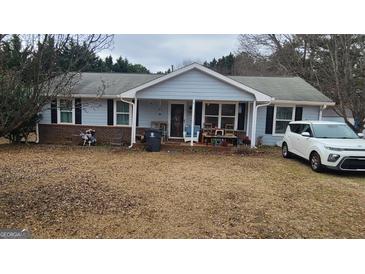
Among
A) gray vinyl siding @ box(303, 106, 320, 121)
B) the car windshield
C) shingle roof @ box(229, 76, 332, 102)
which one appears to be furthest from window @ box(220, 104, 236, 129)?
the car windshield

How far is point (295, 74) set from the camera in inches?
977

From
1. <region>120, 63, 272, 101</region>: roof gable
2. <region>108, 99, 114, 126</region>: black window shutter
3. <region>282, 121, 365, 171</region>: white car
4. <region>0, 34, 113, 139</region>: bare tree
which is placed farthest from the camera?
<region>108, 99, 114, 126</region>: black window shutter

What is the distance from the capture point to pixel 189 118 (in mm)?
14086

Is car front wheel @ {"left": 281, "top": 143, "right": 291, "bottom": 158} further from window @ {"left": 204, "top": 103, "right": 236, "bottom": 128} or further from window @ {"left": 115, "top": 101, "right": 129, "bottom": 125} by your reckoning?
window @ {"left": 115, "top": 101, "right": 129, "bottom": 125}

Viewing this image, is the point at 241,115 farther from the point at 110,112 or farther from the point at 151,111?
the point at 110,112

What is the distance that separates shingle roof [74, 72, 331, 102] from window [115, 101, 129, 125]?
65 cm

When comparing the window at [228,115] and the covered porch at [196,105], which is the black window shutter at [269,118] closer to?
the covered porch at [196,105]

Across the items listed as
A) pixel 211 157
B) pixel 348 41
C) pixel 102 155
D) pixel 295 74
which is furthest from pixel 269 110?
pixel 295 74

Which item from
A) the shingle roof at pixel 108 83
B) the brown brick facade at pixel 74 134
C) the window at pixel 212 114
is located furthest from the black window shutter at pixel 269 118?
the brown brick facade at pixel 74 134

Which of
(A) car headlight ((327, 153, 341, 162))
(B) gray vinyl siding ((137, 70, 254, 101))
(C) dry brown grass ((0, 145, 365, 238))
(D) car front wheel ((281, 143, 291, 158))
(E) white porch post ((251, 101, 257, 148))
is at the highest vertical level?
(B) gray vinyl siding ((137, 70, 254, 101))

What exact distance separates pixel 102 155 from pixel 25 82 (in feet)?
21.9

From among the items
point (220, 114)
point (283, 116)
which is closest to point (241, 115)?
point (220, 114)

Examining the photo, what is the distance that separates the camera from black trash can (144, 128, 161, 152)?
11.6m

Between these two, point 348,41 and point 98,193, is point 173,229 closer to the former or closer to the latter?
point 98,193
